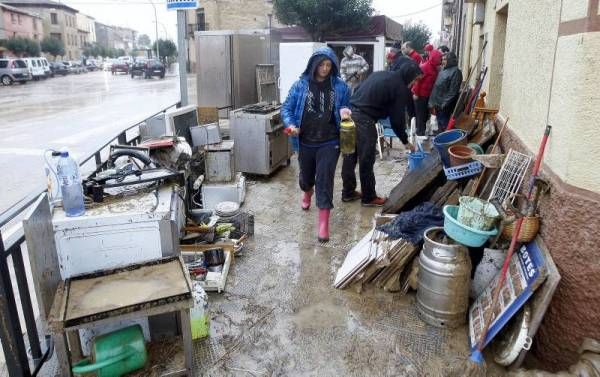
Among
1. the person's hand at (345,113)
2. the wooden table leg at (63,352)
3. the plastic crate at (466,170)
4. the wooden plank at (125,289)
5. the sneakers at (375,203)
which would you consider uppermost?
Answer: the person's hand at (345,113)

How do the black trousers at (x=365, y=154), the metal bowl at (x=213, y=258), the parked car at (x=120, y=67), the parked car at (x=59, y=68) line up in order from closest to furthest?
the metal bowl at (x=213, y=258)
the black trousers at (x=365, y=154)
the parked car at (x=59, y=68)
the parked car at (x=120, y=67)

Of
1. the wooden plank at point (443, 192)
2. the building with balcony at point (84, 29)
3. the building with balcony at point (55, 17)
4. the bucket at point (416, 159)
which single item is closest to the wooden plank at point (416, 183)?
the wooden plank at point (443, 192)

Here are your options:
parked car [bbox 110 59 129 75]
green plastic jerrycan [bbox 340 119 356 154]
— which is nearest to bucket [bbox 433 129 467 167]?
green plastic jerrycan [bbox 340 119 356 154]

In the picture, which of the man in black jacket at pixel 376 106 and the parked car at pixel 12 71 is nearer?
the man in black jacket at pixel 376 106

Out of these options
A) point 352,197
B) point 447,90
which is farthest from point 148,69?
point 352,197

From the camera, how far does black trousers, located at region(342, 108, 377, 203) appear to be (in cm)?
558

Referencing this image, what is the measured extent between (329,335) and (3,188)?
6646mm

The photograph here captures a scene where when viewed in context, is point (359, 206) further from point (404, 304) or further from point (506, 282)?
point (506, 282)

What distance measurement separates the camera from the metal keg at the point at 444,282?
3148 mm

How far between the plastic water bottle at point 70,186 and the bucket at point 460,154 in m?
3.06

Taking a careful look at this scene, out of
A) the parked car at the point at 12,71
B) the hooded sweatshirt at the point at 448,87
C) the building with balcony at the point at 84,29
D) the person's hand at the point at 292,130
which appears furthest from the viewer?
the building with balcony at the point at 84,29

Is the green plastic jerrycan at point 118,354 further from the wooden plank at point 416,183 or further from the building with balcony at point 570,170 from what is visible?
the wooden plank at point 416,183

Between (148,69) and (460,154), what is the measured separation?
4248cm

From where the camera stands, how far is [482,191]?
4.08 metres
